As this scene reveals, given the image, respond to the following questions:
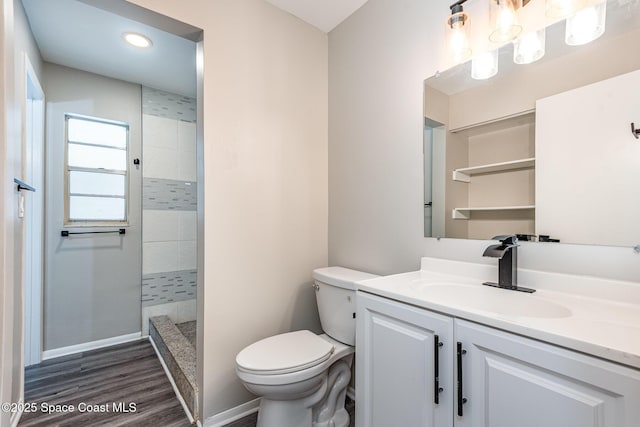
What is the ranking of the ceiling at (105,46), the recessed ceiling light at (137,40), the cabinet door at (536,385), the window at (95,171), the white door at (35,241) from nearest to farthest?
the cabinet door at (536,385)
the ceiling at (105,46)
the recessed ceiling light at (137,40)
the white door at (35,241)
the window at (95,171)

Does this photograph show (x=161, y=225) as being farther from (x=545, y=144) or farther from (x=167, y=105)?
(x=545, y=144)

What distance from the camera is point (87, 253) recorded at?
237 centimetres

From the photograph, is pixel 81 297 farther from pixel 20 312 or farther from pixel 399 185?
pixel 399 185

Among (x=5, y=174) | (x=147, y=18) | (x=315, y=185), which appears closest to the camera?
(x=5, y=174)

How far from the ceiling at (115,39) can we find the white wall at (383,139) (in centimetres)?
25

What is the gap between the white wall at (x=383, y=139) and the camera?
4.65 ft

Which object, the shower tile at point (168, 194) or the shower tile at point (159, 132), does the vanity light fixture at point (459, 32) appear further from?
the shower tile at point (159, 132)

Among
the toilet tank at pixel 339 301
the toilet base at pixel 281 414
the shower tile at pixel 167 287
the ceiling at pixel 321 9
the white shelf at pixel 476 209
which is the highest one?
the ceiling at pixel 321 9

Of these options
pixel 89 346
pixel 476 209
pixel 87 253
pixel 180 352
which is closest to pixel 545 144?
pixel 476 209

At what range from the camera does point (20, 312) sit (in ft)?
4.99

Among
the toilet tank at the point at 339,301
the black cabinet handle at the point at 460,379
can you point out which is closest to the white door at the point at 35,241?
the toilet tank at the point at 339,301

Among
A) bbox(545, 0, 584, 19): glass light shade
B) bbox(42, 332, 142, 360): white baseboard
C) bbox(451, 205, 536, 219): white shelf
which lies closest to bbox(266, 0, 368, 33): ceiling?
bbox(545, 0, 584, 19): glass light shade

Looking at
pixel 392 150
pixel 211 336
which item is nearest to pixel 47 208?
pixel 211 336

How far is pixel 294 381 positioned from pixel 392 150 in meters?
1.27
